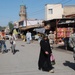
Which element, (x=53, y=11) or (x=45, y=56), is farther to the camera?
(x=53, y=11)

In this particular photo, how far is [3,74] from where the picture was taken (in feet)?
36.3

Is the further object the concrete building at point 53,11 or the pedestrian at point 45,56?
the concrete building at point 53,11

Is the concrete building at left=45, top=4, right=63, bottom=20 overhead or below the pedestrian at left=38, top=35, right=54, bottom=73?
overhead

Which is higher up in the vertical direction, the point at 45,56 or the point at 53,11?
the point at 53,11

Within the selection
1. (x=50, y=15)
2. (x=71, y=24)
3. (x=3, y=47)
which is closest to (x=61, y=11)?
(x=50, y=15)

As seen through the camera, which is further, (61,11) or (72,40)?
(61,11)

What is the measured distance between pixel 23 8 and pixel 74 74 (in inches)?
3603

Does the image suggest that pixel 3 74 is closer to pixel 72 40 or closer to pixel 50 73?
pixel 50 73

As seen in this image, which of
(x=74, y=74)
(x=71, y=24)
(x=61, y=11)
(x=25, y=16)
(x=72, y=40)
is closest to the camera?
(x=74, y=74)

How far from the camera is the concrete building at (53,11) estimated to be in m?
73.5

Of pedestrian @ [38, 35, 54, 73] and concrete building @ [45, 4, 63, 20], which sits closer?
pedestrian @ [38, 35, 54, 73]

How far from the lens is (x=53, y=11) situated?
74.9 meters

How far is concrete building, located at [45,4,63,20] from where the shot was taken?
241 feet

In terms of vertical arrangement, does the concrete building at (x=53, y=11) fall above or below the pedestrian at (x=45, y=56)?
above
